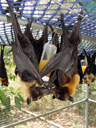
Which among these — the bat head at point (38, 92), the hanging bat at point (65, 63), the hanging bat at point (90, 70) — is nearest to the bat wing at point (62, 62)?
the hanging bat at point (65, 63)

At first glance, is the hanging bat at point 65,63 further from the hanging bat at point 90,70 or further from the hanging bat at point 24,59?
the hanging bat at point 90,70

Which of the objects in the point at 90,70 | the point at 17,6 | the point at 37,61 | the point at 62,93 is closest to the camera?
the point at 17,6

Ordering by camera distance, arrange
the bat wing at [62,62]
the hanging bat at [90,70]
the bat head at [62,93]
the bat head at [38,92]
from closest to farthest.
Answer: the bat wing at [62,62] < the bat head at [38,92] < the bat head at [62,93] < the hanging bat at [90,70]

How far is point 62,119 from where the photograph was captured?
12.5ft

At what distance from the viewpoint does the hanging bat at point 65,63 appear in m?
0.97

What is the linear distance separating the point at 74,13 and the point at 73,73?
1.44 feet

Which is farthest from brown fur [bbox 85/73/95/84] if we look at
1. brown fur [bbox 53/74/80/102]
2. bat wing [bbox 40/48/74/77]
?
bat wing [bbox 40/48/74/77]

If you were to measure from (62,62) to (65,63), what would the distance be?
0.03m

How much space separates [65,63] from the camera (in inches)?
40.4

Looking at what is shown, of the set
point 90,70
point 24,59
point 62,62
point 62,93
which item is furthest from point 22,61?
point 90,70

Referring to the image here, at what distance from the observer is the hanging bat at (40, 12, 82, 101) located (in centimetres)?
97

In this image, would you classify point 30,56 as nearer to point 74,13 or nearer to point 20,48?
point 20,48

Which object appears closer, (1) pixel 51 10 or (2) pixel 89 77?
(1) pixel 51 10

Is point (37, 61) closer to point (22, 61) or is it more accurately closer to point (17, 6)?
point (22, 61)
